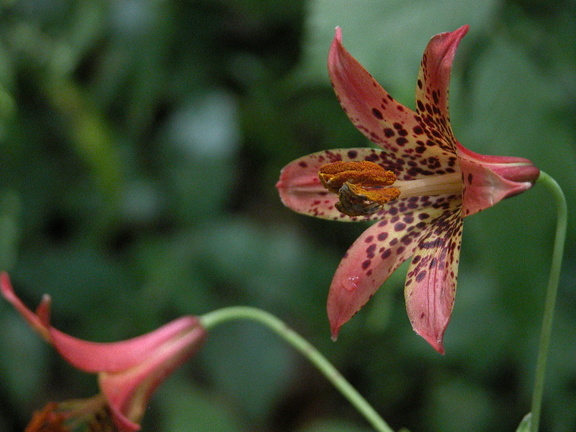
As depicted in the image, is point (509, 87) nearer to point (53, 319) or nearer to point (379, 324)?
point (379, 324)

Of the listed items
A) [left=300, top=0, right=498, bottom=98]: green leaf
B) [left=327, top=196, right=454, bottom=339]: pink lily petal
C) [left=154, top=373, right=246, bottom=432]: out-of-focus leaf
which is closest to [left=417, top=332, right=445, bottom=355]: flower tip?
[left=327, top=196, right=454, bottom=339]: pink lily petal

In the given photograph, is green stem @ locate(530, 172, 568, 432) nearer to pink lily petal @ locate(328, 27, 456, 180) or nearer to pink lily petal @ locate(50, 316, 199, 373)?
pink lily petal @ locate(328, 27, 456, 180)

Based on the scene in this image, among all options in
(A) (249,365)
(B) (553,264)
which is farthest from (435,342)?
(A) (249,365)

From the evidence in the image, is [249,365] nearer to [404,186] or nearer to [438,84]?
[404,186]

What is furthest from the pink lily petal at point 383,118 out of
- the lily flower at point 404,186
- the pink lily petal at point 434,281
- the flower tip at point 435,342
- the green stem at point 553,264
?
the flower tip at point 435,342

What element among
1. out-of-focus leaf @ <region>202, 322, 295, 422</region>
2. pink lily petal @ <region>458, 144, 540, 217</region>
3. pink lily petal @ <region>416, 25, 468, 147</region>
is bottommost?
out-of-focus leaf @ <region>202, 322, 295, 422</region>

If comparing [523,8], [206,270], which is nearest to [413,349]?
[206,270]

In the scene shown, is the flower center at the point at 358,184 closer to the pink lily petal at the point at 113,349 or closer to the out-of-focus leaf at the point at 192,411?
the pink lily petal at the point at 113,349
